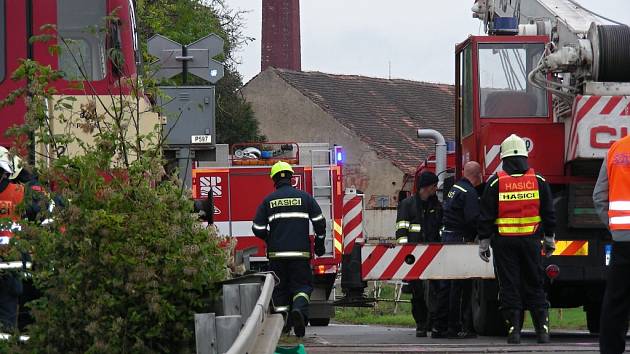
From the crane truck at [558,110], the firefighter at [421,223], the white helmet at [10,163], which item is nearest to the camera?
the white helmet at [10,163]

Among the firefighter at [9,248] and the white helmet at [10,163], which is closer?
the firefighter at [9,248]

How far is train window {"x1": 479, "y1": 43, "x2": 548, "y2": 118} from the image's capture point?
49.8 ft

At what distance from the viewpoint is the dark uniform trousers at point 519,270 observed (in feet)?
43.2

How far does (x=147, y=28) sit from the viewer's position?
115ft

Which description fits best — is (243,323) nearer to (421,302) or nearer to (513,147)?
(513,147)

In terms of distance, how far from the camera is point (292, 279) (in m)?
14.3

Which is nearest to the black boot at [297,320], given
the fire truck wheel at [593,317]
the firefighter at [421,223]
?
the firefighter at [421,223]

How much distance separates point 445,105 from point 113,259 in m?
61.6

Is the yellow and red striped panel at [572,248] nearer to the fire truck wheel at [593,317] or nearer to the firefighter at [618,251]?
the fire truck wheel at [593,317]

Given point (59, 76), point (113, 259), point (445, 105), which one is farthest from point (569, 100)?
point (445, 105)

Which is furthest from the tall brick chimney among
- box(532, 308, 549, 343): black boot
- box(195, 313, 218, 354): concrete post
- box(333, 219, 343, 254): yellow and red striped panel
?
box(195, 313, 218, 354): concrete post

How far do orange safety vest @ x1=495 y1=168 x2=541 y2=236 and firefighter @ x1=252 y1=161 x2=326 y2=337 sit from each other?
1.97 meters

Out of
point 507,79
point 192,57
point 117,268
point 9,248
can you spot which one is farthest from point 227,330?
point 192,57

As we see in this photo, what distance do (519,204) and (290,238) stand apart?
230 cm
